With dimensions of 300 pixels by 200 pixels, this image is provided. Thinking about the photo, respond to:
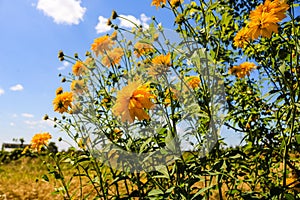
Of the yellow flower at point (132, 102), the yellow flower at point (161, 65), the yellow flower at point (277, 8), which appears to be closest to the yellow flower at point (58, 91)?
the yellow flower at point (161, 65)

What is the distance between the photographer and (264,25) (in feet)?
3.57

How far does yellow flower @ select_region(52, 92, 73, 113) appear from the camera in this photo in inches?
66.0

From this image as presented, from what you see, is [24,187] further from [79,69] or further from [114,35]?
[114,35]

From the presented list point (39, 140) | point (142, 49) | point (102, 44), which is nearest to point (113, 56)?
point (102, 44)

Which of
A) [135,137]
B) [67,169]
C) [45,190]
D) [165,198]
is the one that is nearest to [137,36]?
[135,137]

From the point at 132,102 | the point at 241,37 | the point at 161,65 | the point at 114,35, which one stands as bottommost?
the point at 132,102

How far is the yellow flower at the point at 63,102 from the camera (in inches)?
66.0

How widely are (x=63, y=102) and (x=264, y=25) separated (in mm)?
1074

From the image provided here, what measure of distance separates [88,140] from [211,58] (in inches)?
33.3

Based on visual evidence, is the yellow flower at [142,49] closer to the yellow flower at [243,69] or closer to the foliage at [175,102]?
the foliage at [175,102]

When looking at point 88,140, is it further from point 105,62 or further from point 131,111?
point 131,111

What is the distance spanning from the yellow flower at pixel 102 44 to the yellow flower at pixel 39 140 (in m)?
0.80

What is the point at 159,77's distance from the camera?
1.24 m

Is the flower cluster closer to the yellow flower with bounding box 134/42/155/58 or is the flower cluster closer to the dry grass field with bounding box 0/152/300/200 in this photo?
the yellow flower with bounding box 134/42/155/58
